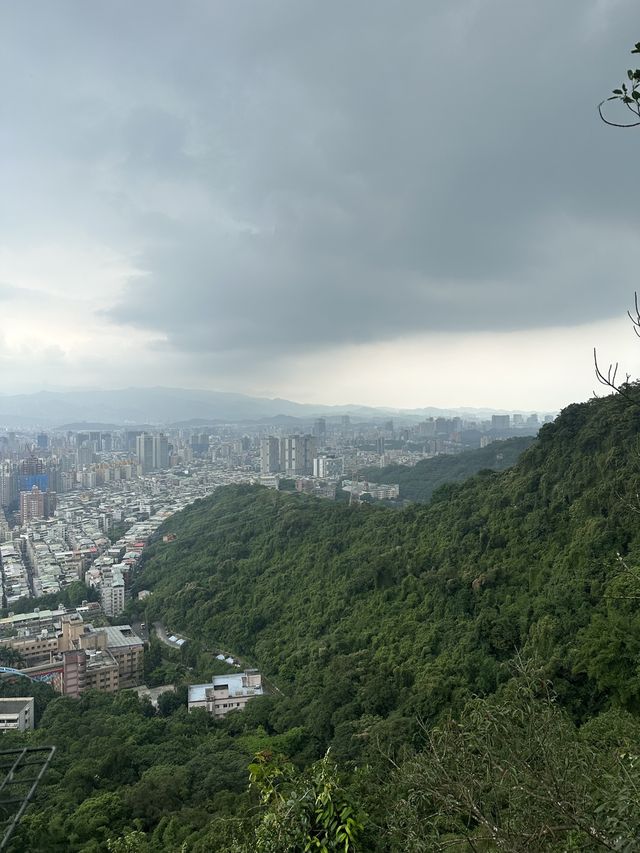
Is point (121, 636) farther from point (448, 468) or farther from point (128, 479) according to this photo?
point (128, 479)

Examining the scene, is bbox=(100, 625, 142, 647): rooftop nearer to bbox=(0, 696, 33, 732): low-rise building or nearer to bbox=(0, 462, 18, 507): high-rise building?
bbox=(0, 696, 33, 732): low-rise building

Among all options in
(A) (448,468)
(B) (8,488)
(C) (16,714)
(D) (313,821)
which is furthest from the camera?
(B) (8,488)

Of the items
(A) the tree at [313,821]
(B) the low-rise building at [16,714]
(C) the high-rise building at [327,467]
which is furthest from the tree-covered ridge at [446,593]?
(C) the high-rise building at [327,467]

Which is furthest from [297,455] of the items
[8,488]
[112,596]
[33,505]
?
[112,596]

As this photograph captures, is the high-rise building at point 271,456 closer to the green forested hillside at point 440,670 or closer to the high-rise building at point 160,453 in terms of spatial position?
the high-rise building at point 160,453

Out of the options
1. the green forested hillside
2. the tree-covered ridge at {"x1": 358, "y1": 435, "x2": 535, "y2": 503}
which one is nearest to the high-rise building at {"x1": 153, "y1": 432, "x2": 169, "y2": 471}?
the tree-covered ridge at {"x1": 358, "y1": 435, "x2": 535, "y2": 503}

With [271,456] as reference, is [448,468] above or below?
above
